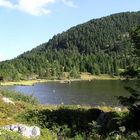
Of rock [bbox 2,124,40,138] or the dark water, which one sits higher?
rock [bbox 2,124,40,138]


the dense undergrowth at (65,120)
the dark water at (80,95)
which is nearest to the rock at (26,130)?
the dense undergrowth at (65,120)

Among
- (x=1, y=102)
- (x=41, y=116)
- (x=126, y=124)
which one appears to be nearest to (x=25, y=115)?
(x=41, y=116)

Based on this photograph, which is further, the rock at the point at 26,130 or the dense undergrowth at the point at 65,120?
the dense undergrowth at the point at 65,120

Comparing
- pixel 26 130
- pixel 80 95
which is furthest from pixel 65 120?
pixel 80 95

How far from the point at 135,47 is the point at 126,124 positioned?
5129 mm

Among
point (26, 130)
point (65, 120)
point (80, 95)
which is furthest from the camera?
point (80, 95)

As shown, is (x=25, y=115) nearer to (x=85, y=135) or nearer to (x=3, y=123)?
(x=3, y=123)

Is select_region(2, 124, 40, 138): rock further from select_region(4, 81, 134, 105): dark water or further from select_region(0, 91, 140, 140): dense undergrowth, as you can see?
select_region(4, 81, 134, 105): dark water

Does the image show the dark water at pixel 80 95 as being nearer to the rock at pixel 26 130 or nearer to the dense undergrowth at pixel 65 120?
the dense undergrowth at pixel 65 120

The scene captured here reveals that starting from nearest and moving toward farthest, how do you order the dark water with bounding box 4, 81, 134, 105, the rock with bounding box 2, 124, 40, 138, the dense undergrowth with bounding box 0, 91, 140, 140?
the rock with bounding box 2, 124, 40, 138
the dense undergrowth with bounding box 0, 91, 140, 140
the dark water with bounding box 4, 81, 134, 105

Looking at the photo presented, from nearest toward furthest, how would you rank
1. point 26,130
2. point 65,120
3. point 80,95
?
point 26,130 → point 65,120 → point 80,95

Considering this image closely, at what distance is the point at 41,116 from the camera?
86.5 ft

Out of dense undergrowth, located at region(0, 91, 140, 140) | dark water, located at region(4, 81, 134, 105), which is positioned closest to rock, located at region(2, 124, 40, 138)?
dense undergrowth, located at region(0, 91, 140, 140)

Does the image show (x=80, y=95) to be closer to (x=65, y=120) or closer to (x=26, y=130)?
(x=65, y=120)
